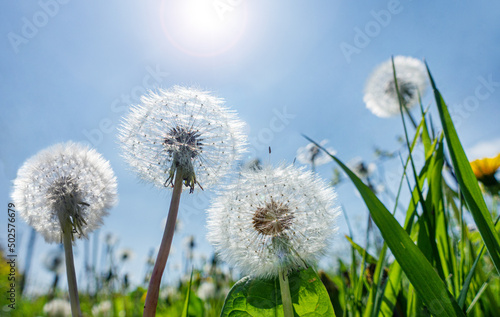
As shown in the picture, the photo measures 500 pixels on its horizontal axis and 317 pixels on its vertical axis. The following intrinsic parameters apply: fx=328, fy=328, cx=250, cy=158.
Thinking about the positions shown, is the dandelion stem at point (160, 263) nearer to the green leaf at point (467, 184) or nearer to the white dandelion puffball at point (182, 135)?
the white dandelion puffball at point (182, 135)

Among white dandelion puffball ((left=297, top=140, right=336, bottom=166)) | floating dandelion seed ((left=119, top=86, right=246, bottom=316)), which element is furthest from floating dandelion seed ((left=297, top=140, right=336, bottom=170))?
floating dandelion seed ((left=119, top=86, right=246, bottom=316))

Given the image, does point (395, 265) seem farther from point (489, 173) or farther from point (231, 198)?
point (489, 173)

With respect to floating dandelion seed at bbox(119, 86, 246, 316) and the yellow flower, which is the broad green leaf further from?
the yellow flower

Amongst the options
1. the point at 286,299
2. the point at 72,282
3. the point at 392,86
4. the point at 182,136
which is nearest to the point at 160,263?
the point at 72,282

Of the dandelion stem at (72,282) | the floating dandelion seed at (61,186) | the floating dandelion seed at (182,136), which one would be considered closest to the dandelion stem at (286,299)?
the floating dandelion seed at (182,136)

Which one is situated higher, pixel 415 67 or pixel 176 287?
pixel 415 67

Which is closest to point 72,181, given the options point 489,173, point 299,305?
point 299,305
